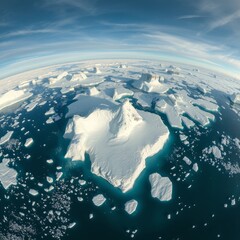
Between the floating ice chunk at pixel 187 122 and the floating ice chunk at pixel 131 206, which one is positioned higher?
the floating ice chunk at pixel 187 122

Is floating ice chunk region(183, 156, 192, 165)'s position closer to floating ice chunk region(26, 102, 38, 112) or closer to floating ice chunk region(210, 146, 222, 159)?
floating ice chunk region(210, 146, 222, 159)

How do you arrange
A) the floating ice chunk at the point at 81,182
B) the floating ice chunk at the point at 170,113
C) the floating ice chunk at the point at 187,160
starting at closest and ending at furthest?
the floating ice chunk at the point at 81,182 < the floating ice chunk at the point at 187,160 < the floating ice chunk at the point at 170,113

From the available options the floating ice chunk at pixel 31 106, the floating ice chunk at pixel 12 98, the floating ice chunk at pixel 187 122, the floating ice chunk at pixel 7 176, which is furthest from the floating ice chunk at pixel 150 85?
the floating ice chunk at pixel 7 176

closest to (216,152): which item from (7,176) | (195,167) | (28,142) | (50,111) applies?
(195,167)

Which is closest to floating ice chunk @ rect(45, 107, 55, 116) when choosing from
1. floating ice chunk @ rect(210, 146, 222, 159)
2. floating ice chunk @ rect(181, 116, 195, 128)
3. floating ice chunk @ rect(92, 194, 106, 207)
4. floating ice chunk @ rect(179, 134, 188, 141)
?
floating ice chunk @ rect(92, 194, 106, 207)

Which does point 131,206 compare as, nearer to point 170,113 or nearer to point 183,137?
point 183,137

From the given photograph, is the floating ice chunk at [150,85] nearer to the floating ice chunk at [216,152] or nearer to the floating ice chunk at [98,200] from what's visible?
the floating ice chunk at [216,152]
